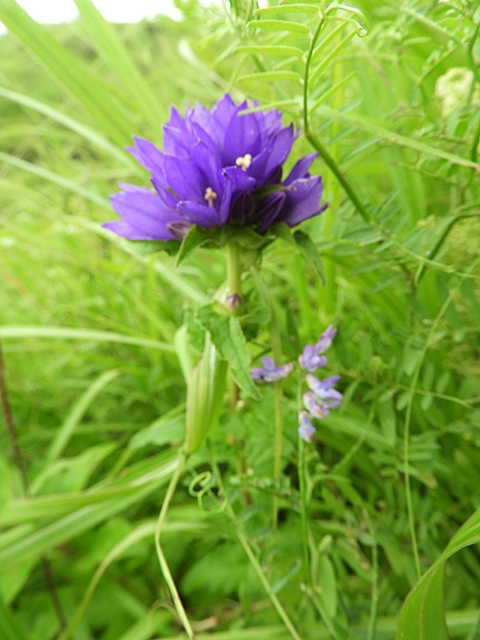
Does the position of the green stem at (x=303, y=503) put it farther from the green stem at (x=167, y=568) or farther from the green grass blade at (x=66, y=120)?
the green grass blade at (x=66, y=120)

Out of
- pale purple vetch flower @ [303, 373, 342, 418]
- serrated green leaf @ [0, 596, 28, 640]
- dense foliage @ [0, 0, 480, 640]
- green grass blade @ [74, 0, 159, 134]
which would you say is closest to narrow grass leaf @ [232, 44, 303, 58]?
dense foliage @ [0, 0, 480, 640]

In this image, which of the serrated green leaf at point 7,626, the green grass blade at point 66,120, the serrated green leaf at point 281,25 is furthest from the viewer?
the green grass blade at point 66,120

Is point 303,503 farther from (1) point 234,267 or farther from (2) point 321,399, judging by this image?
(1) point 234,267

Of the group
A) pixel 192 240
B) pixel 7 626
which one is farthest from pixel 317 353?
pixel 7 626

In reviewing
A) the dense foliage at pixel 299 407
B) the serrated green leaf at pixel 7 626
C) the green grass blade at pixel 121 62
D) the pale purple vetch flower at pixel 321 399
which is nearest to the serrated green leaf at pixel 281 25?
the dense foliage at pixel 299 407

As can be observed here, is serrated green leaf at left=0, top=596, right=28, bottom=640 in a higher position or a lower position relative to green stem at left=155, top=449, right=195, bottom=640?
lower

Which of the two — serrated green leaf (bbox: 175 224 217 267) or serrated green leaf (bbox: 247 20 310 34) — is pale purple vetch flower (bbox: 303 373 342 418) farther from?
serrated green leaf (bbox: 247 20 310 34)

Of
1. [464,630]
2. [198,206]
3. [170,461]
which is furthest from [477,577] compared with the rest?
[198,206]
